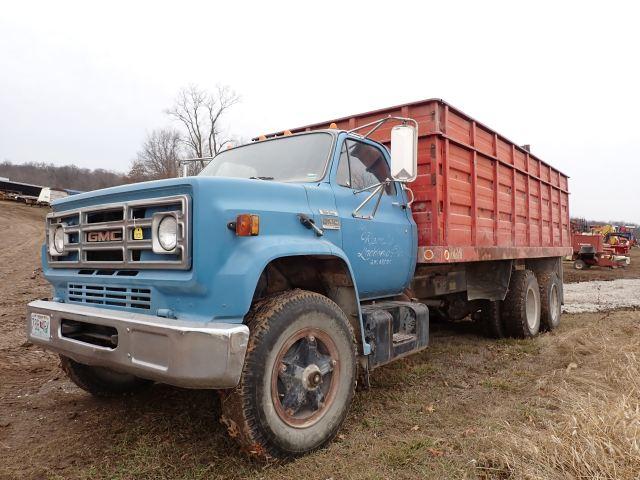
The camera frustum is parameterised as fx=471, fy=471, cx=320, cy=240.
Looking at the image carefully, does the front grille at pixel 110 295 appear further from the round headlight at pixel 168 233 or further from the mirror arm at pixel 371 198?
the mirror arm at pixel 371 198

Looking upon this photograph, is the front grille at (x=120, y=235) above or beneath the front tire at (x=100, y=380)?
above

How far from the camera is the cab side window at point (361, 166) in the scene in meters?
3.82

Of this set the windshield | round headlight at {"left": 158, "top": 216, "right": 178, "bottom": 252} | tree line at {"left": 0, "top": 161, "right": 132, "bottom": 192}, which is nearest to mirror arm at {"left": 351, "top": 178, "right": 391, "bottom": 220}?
the windshield

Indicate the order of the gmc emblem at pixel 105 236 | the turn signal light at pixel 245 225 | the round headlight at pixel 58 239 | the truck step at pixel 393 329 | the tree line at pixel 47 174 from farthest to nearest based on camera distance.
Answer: the tree line at pixel 47 174, the truck step at pixel 393 329, the round headlight at pixel 58 239, the gmc emblem at pixel 105 236, the turn signal light at pixel 245 225

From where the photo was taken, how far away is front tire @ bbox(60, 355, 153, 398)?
376 centimetres

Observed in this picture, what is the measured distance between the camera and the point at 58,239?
3.46 m

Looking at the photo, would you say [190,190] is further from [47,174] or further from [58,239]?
[47,174]

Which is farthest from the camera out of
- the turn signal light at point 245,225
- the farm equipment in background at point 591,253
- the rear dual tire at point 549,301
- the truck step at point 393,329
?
the farm equipment in background at point 591,253

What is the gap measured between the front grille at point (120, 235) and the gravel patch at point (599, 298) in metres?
9.04

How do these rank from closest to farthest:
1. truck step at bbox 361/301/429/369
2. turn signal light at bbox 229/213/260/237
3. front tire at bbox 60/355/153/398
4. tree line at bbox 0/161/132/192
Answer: turn signal light at bbox 229/213/260/237 < truck step at bbox 361/301/429/369 < front tire at bbox 60/355/153/398 < tree line at bbox 0/161/132/192

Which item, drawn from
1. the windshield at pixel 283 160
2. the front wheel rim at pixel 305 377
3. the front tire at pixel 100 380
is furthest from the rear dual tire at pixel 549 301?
the front tire at pixel 100 380

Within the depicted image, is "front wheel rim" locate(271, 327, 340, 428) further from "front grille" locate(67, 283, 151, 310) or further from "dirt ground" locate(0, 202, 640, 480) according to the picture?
"front grille" locate(67, 283, 151, 310)

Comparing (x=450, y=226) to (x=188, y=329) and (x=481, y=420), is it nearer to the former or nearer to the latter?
(x=481, y=420)

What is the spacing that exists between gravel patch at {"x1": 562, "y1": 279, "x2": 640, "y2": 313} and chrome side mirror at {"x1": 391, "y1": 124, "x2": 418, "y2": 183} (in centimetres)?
757
